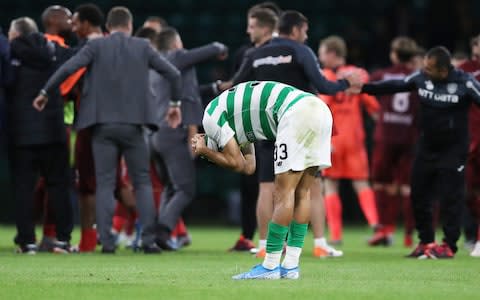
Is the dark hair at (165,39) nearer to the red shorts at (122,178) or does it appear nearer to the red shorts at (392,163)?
the red shorts at (122,178)

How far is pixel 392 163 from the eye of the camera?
14578 mm

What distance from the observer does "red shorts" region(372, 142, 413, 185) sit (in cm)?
1444

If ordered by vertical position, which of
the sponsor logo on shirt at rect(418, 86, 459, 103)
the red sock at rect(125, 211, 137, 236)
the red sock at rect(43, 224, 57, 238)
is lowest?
the red sock at rect(125, 211, 137, 236)

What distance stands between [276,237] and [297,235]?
0.22 meters

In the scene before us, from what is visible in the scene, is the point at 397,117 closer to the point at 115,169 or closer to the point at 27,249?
the point at 115,169

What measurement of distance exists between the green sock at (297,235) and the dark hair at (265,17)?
12.1ft

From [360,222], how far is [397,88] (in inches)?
332

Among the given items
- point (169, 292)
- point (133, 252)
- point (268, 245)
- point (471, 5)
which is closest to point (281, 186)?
point (268, 245)

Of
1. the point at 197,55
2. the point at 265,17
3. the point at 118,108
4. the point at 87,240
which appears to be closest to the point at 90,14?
the point at 118,108

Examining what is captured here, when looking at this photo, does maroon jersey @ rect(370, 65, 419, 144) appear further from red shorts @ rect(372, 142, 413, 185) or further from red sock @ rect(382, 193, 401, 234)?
red sock @ rect(382, 193, 401, 234)

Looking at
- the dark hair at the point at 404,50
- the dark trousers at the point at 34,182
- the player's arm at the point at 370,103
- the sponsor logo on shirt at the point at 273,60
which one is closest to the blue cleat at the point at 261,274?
the sponsor logo on shirt at the point at 273,60

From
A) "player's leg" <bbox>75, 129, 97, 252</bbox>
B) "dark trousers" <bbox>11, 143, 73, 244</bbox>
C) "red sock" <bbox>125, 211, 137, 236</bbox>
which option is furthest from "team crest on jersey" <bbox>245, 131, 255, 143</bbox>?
"red sock" <bbox>125, 211, 137, 236</bbox>

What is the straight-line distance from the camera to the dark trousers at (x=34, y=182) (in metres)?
11.3

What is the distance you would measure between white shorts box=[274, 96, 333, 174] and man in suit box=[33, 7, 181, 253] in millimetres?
3320
